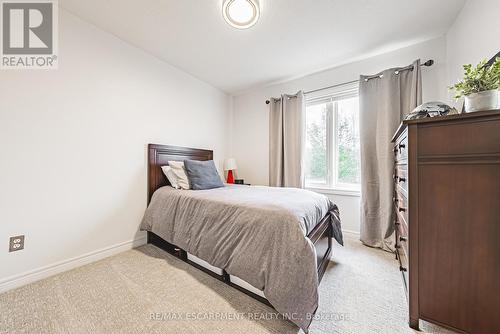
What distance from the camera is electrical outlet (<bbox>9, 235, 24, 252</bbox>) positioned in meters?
1.51

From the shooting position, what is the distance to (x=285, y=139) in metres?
3.08

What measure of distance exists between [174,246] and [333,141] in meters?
2.60

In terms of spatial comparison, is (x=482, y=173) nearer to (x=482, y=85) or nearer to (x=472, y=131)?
(x=472, y=131)

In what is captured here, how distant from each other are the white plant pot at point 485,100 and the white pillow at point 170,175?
2588 millimetres

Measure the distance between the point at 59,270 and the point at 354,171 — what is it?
3.55 meters

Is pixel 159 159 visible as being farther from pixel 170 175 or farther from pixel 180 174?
pixel 180 174

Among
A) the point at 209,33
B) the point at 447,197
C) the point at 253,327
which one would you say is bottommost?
the point at 253,327

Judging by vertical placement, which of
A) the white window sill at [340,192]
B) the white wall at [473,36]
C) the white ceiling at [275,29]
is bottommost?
A: the white window sill at [340,192]

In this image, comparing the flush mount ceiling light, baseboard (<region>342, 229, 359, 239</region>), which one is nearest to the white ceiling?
the flush mount ceiling light

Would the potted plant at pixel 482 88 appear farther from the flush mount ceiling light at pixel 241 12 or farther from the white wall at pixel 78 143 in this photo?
the white wall at pixel 78 143

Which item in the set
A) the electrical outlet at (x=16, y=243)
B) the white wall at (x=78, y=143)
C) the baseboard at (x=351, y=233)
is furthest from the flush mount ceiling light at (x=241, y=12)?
the baseboard at (x=351, y=233)

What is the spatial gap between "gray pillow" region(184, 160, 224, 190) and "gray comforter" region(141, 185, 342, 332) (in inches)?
14.5

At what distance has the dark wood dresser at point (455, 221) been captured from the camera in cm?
88

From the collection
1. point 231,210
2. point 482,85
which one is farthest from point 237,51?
point 482,85
